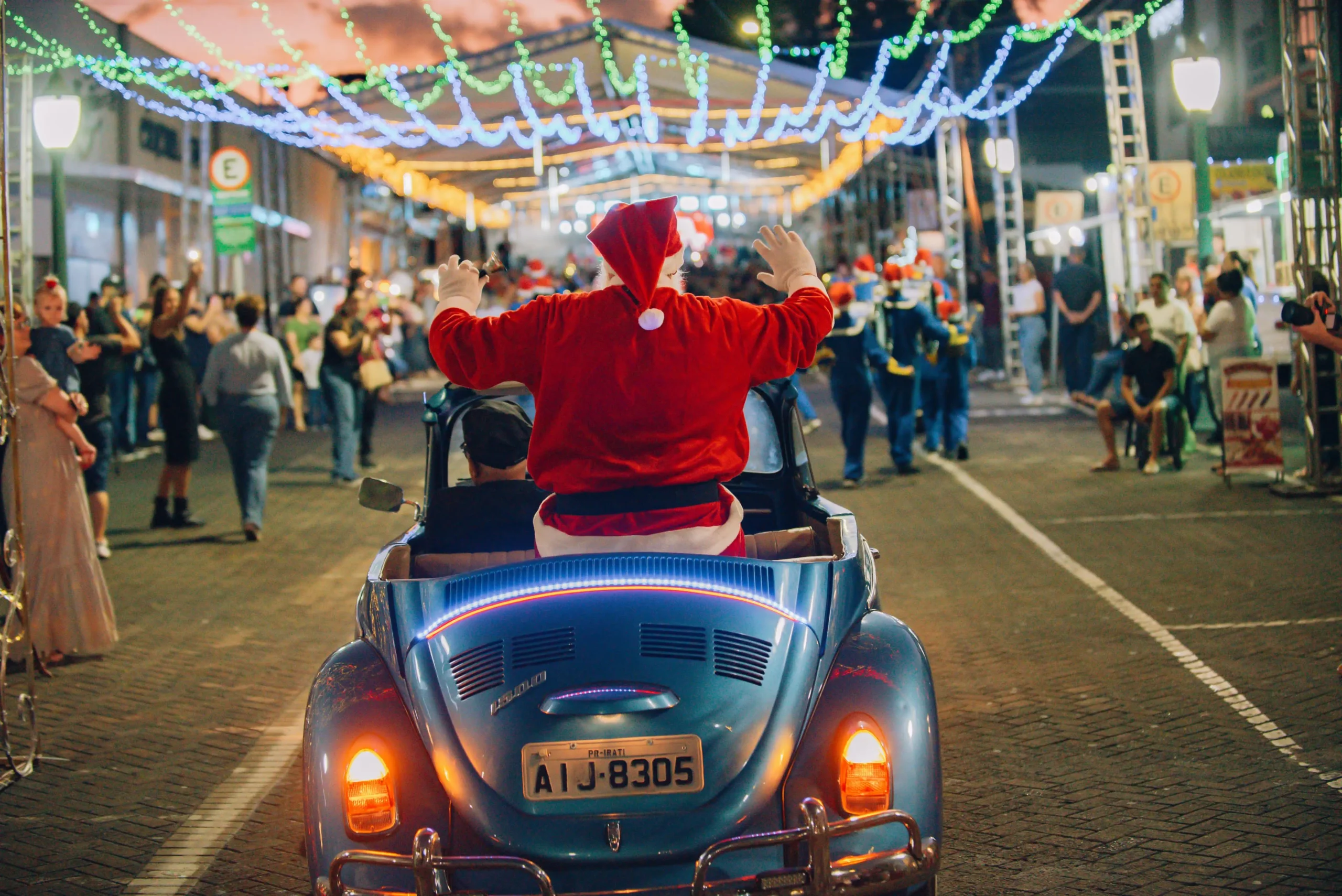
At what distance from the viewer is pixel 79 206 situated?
24812 millimetres

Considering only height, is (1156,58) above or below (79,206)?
above

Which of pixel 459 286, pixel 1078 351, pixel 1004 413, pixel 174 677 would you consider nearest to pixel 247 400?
pixel 174 677

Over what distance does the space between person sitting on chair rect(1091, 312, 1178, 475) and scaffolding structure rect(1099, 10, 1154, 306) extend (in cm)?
573

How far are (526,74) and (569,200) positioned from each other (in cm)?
2860

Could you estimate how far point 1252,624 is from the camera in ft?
23.4

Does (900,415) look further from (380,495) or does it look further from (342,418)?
(380,495)

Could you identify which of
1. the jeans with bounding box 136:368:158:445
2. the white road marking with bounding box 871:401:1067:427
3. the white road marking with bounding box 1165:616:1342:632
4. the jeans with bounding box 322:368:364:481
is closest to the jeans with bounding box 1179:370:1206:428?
the white road marking with bounding box 871:401:1067:427

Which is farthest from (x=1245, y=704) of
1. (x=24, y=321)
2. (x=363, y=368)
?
(x=363, y=368)

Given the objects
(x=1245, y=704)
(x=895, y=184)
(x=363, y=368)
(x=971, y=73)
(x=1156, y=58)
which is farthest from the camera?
(x=895, y=184)

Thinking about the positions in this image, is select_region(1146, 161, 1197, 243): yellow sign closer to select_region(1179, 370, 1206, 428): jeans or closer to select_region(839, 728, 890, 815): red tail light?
select_region(1179, 370, 1206, 428): jeans

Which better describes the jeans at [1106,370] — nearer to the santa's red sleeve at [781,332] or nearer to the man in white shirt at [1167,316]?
the man in white shirt at [1167,316]

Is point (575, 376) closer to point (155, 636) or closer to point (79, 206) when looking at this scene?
point (155, 636)

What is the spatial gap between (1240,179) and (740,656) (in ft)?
67.9

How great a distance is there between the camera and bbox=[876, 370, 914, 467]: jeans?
45.0 feet
